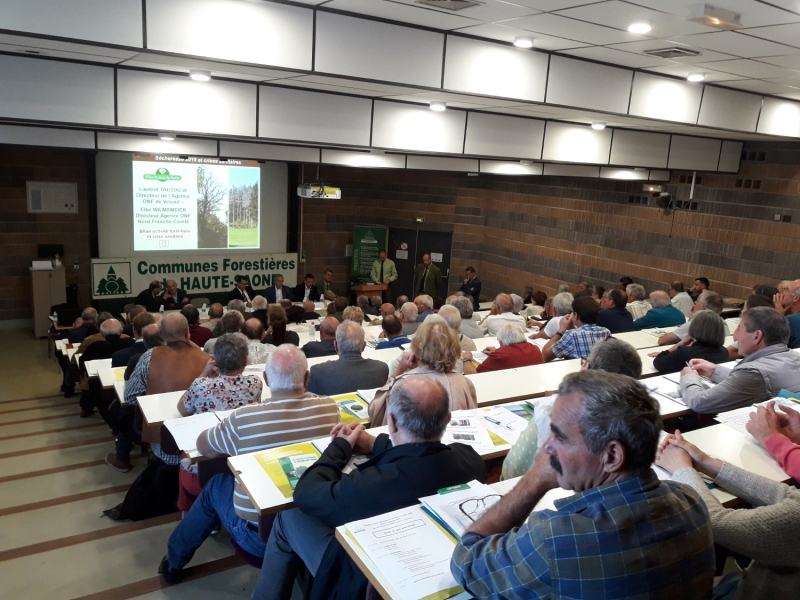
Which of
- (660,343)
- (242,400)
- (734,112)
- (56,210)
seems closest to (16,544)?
(242,400)

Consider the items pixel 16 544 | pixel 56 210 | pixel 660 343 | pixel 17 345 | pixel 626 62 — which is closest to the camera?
pixel 16 544

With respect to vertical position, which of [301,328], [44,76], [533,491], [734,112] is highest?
[734,112]

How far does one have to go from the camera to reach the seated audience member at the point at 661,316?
614 centimetres

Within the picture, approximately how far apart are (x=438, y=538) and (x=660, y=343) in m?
4.02

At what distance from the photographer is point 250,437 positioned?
8.37ft

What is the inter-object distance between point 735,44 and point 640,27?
2.60 ft

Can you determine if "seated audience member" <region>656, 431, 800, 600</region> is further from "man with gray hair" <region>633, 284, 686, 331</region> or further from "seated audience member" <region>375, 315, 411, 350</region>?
"man with gray hair" <region>633, 284, 686, 331</region>

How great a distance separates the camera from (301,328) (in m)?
7.00

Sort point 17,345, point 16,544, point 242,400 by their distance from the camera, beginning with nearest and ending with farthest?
1. point 242,400
2. point 16,544
3. point 17,345

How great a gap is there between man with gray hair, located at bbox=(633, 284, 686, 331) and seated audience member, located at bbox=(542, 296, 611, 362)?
1721mm

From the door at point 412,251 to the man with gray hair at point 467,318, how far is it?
5.67 meters

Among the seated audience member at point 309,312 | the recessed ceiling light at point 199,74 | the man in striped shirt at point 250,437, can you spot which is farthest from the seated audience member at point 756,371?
the seated audience member at point 309,312

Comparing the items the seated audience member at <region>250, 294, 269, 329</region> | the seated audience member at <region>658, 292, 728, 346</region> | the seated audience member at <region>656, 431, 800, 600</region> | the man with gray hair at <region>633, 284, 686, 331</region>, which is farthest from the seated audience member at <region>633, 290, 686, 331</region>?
the seated audience member at <region>656, 431, 800, 600</region>

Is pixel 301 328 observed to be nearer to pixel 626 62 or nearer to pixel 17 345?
pixel 626 62
